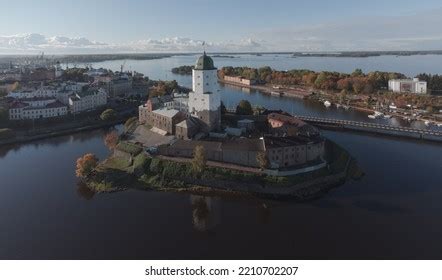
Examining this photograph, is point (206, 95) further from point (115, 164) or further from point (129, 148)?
point (115, 164)

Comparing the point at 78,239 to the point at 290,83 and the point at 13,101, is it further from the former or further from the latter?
the point at 290,83

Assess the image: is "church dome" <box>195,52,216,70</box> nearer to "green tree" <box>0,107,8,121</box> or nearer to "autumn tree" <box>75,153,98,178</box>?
"autumn tree" <box>75,153,98,178</box>

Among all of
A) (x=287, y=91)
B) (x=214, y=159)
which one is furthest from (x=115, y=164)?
(x=287, y=91)

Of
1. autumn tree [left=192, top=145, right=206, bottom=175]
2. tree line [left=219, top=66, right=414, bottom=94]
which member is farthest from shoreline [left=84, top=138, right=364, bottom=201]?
tree line [left=219, top=66, right=414, bottom=94]

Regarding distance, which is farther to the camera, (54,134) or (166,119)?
(54,134)

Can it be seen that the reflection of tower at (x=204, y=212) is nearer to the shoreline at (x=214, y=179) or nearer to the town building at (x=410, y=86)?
the shoreline at (x=214, y=179)

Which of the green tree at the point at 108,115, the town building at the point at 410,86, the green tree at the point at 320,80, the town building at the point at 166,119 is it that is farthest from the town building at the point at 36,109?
the town building at the point at 410,86
